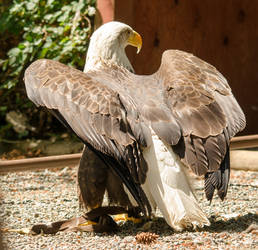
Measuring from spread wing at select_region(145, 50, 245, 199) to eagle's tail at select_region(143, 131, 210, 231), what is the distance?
6 centimetres

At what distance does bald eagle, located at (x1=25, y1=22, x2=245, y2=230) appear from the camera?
3.09 metres

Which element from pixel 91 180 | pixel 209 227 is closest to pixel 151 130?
pixel 91 180

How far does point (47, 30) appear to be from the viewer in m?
5.84

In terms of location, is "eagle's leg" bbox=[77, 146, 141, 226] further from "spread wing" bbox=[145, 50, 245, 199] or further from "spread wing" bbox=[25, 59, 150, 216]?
"spread wing" bbox=[145, 50, 245, 199]

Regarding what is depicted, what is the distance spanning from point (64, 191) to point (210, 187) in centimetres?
173

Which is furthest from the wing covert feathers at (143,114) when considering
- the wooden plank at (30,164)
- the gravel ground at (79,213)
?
the wooden plank at (30,164)

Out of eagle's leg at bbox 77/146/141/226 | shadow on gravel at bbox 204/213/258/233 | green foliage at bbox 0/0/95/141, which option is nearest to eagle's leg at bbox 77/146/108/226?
eagle's leg at bbox 77/146/141/226

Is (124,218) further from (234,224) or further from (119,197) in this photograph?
(234,224)

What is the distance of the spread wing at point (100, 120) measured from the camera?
3.07 m

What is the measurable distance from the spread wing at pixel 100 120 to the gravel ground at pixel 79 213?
276 millimetres

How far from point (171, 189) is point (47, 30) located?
316 centimetres

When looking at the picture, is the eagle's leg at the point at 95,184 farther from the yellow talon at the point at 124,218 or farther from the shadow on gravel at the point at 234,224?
the shadow on gravel at the point at 234,224

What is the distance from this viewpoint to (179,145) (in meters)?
3.17

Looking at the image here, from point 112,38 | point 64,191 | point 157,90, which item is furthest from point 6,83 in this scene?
point 157,90
